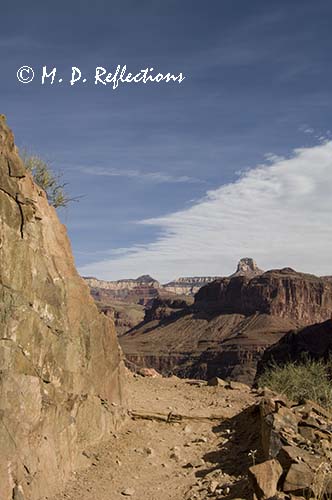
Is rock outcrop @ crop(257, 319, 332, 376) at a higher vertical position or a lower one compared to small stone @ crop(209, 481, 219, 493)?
lower

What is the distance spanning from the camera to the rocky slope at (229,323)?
105m

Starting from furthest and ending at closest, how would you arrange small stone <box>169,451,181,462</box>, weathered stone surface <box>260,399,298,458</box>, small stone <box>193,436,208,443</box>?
small stone <box>193,436,208,443</box>, small stone <box>169,451,181,462</box>, weathered stone surface <box>260,399,298,458</box>

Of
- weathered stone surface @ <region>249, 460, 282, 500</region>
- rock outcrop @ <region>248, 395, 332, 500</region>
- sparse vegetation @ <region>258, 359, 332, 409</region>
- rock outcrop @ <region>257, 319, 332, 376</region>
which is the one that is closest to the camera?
rock outcrop @ <region>248, 395, 332, 500</region>

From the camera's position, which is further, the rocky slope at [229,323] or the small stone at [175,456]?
the rocky slope at [229,323]

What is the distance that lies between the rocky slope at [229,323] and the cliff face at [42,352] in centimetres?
8722

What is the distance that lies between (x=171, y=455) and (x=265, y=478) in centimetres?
417

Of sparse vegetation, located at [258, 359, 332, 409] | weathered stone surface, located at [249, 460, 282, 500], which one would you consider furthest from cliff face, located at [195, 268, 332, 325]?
weathered stone surface, located at [249, 460, 282, 500]

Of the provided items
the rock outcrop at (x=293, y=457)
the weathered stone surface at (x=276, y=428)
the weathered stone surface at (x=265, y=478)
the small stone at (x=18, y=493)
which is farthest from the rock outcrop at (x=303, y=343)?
the small stone at (x=18, y=493)

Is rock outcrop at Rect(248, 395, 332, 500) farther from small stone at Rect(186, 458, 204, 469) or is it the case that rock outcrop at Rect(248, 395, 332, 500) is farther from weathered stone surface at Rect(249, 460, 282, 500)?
small stone at Rect(186, 458, 204, 469)

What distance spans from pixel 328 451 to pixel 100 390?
5.47 meters

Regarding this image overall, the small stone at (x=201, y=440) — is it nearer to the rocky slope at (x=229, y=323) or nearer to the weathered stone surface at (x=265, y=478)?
the weathered stone surface at (x=265, y=478)

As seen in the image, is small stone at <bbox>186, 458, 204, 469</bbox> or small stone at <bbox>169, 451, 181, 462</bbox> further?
small stone at <bbox>169, 451, 181, 462</bbox>

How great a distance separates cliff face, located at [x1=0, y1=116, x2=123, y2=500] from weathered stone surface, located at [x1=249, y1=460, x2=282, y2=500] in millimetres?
3608

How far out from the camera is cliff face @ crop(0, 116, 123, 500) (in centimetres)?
853
